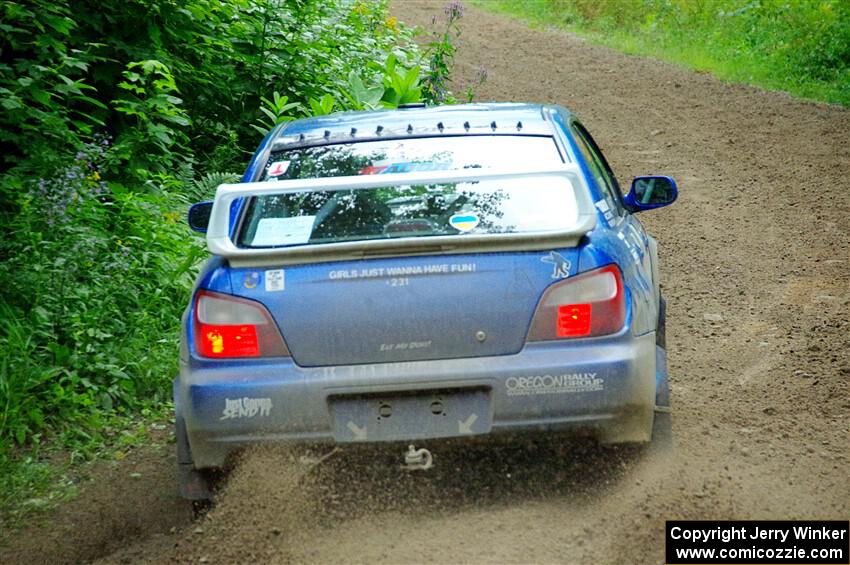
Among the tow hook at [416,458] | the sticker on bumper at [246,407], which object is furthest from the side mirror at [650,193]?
the sticker on bumper at [246,407]

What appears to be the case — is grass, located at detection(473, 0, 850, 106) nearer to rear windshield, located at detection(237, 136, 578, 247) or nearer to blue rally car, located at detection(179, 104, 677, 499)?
rear windshield, located at detection(237, 136, 578, 247)

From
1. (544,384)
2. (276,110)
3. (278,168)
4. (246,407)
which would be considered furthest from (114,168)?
(544,384)

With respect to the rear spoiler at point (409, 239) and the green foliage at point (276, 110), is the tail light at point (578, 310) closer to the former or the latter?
the rear spoiler at point (409, 239)

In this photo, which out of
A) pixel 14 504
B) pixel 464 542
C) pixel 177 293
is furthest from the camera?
pixel 177 293

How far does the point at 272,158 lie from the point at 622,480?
2077mm

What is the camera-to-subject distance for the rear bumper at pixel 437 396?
431 centimetres

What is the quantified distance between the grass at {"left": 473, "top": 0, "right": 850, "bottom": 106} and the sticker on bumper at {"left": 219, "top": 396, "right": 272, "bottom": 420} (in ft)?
44.3

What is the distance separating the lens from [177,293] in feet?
24.6

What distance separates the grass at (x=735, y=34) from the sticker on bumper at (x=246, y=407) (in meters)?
13.5

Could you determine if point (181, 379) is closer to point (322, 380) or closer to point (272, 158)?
point (322, 380)

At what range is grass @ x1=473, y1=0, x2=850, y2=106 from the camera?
720 inches

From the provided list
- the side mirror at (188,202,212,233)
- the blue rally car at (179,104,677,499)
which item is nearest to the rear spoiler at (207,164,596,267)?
the blue rally car at (179,104,677,499)

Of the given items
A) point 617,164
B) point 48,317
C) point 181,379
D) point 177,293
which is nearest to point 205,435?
point 181,379

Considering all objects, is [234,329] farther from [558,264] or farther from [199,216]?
[199,216]
